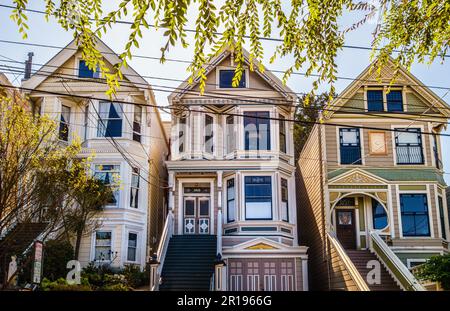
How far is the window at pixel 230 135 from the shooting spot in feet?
80.9

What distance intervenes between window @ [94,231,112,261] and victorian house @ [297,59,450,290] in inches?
366

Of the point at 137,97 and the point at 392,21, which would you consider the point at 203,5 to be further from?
the point at 137,97

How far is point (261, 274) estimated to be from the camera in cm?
2184

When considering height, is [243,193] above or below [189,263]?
above

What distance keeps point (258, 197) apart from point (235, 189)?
1109 mm

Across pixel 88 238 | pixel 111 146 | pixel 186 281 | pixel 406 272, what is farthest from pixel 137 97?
pixel 406 272

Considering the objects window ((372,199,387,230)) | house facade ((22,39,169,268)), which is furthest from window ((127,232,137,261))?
window ((372,199,387,230))

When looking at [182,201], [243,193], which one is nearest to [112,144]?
[182,201]

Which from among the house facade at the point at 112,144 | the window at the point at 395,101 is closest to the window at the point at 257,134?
the house facade at the point at 112,144

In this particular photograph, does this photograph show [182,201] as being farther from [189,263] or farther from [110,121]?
[110,121]

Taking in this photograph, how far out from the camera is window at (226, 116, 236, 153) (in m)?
24.7

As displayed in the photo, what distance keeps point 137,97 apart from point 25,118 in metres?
10.6

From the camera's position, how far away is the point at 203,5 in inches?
204

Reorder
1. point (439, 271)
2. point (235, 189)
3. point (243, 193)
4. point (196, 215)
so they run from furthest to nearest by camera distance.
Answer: point (196, 215) < point (235, 189) < point (243, 193) < point (439, 271)
